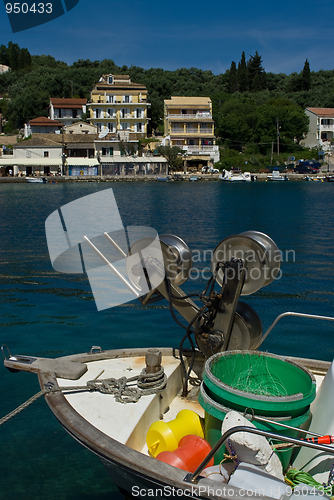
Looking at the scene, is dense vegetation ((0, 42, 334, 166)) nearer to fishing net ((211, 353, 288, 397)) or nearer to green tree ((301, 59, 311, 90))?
green tree ((301, 59, 311, 90))

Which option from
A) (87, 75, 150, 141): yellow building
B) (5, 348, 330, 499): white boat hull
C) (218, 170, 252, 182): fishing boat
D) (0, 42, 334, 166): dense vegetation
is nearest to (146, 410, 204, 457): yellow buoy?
(5, 348, 330, 499): white boat hull

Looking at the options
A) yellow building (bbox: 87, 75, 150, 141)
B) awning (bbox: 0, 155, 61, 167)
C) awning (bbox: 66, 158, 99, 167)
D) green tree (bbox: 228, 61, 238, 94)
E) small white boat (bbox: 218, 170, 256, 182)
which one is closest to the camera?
awning (bbox: 0, 155, 61, 167)

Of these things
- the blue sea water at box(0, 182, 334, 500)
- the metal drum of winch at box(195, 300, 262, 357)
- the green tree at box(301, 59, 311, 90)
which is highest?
the green tree at box(301, 59, 311, 90)

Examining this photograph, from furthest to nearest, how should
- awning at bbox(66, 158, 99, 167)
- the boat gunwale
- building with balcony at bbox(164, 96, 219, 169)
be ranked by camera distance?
1. building with balcony at bbox(164, 96, 219, 169)
2. awning at bbox(66, 158, 99, 167)
3. the boat gunwale

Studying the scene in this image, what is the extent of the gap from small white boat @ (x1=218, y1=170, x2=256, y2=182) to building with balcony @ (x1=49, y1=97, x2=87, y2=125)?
29.9 m

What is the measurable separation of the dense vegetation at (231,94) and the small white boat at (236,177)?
5.98 metres

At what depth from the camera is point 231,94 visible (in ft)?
291

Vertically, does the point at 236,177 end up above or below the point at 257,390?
above

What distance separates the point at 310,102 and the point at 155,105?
31.0m

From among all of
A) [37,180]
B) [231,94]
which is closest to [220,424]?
[37,180]

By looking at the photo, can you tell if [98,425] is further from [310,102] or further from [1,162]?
[310,102]

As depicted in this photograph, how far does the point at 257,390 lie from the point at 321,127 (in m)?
81.9

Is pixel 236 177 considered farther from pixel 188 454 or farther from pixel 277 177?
pixel 188 454

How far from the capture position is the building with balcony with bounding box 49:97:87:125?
80000mm
